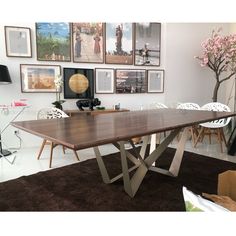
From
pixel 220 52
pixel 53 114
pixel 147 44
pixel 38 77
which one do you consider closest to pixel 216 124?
pixel 220 52

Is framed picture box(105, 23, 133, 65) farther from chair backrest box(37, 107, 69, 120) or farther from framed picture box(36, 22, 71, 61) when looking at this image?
chair backrest box(37, 107, 69, 120)

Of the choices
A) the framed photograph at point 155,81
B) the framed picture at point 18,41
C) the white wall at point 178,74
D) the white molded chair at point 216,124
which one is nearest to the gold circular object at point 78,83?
the white wall at point 178,74

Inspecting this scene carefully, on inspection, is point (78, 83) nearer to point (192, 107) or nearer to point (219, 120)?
point (192, 107)

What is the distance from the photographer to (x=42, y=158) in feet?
11.0

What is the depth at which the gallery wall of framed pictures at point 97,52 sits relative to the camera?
3.89 meters

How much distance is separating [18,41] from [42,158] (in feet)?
6.45

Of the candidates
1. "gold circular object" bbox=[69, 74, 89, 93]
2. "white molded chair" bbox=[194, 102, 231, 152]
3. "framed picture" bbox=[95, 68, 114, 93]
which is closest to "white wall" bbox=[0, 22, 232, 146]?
"framed picture" bbox=[95, 68, 114, 93]

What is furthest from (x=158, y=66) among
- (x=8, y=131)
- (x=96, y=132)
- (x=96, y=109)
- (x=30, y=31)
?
(x=96, y=132)

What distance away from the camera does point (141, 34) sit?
463 centimetres

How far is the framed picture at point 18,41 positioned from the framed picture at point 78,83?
0.71 meters

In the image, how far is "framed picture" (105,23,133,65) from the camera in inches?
174

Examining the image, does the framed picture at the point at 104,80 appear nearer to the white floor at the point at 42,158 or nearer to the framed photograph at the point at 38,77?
the framed photograph at the point at 38,77
